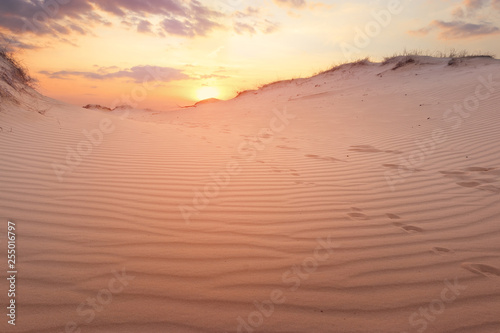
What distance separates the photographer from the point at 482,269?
6.56 feet

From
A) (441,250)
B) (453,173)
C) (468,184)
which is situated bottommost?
(441,250)

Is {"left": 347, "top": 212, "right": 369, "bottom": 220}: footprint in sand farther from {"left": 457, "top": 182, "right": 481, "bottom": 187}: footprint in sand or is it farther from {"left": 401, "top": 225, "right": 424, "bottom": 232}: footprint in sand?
{"left": 457, "top": 182, "right": 481, "bottom": 187}: footprint in sand

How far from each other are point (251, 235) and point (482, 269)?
1.60 meters

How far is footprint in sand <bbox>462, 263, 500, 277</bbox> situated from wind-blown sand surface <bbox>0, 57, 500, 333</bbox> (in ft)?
0.03

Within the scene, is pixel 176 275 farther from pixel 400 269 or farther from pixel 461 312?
pixel 461 312

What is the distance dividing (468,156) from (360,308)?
168 inches

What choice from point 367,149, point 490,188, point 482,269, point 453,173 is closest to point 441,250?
point 482,269

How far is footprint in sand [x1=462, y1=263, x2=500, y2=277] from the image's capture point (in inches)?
76.9

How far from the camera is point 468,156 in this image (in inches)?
186

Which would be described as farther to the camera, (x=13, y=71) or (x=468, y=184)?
(x=13, y=71)

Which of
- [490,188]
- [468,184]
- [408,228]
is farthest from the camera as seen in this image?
[468,184]

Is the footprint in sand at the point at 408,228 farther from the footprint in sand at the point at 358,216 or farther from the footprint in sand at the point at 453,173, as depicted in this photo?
the footprint in sand at the point at 453,173

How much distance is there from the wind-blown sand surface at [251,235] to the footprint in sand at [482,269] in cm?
1

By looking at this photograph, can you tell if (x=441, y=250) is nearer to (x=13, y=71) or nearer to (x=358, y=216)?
(x=358, y=216)
